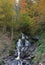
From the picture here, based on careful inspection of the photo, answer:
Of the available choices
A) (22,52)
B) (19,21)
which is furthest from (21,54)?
(19,21)

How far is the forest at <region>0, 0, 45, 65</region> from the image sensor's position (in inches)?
968

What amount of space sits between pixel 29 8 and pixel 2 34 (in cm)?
456

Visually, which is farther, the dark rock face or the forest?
the forest

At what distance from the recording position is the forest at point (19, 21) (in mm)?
24578

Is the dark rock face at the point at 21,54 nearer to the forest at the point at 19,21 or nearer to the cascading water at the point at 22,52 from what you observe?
the cascading water at the point at 22,52

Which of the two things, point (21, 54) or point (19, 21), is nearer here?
point (21, 54)

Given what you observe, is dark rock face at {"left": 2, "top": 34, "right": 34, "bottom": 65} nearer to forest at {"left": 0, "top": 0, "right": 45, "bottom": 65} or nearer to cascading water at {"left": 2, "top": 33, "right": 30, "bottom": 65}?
cascading water at {"left": 2, "top": 33, "right": 30, "bottom": 65}

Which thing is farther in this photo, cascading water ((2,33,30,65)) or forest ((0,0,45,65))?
forest ((0,0,45,65))

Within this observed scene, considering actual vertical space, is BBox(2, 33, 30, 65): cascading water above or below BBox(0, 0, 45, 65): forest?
below

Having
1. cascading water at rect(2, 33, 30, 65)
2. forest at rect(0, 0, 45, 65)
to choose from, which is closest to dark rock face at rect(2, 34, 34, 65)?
cascading water at rect(2, 33, 30, 65)

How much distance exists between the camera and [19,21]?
27047 mm

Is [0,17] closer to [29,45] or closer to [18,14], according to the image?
[18,14]

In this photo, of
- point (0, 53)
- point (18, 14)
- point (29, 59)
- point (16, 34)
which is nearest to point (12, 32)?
point (16, 34)

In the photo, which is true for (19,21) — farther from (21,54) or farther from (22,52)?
(21,54)
